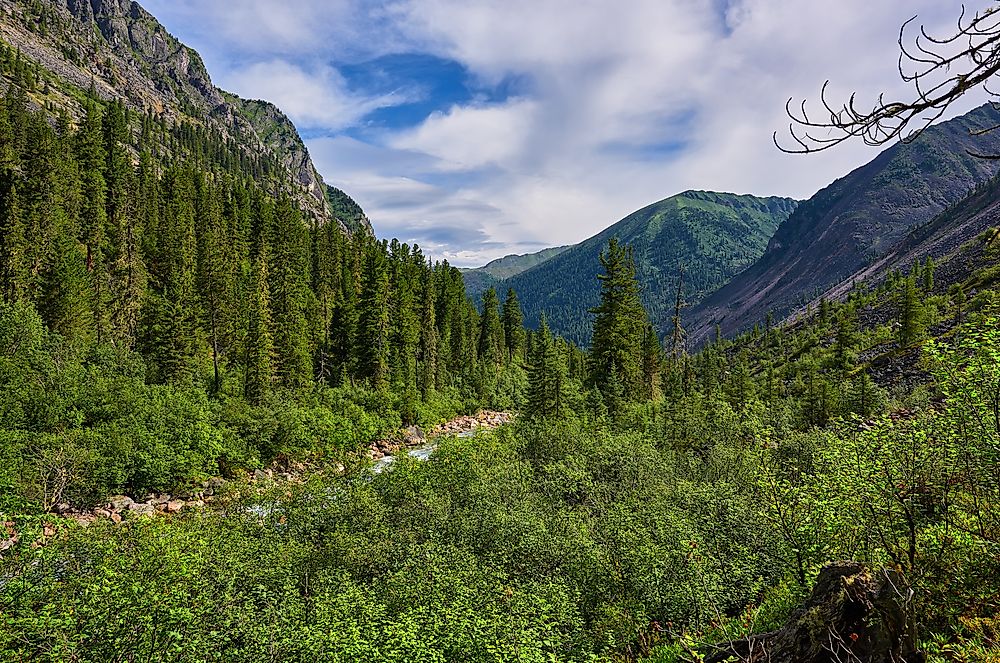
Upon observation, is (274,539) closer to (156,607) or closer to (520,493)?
(156,607)

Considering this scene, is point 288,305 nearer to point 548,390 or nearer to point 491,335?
point 548,390

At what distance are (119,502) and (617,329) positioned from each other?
2824 cm


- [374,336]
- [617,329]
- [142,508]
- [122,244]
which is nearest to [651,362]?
[617,329]

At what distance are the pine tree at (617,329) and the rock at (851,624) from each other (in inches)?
1036

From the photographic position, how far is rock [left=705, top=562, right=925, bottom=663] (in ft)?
14.9

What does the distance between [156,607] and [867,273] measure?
628 feet

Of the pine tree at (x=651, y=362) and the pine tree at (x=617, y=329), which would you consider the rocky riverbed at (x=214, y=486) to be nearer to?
the pine tree at (x=617, y=329)

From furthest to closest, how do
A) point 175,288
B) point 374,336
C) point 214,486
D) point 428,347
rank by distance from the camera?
point 428,347 → point 374,336 → point 175,288 → point 214,486

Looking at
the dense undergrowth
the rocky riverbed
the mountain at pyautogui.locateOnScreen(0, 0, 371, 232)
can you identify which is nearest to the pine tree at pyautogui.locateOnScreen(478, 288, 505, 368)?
the rocky riverbed

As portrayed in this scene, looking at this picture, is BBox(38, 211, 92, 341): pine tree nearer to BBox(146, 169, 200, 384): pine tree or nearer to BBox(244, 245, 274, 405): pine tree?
BBox(146, 169, 200, 384): pine tree

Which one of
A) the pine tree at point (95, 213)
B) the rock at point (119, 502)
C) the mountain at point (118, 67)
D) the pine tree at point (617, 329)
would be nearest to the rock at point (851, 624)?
the pine tree at point (617, 329)

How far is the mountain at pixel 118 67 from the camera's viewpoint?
10706cm

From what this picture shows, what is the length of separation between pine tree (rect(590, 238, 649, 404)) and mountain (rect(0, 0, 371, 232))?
93276 mm

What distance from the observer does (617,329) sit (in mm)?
32500
